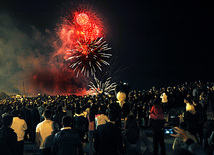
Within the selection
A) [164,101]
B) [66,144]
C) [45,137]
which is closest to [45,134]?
[45,137]

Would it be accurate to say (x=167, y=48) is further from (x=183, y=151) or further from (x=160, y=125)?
(x=183, y=151)

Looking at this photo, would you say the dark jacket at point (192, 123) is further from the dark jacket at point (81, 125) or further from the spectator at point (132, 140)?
the dark jacket at point (81, 125)

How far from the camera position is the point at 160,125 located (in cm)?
778

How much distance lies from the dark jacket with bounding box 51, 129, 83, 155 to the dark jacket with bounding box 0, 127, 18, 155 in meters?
1.05

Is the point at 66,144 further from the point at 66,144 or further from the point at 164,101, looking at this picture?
the point at 164,101

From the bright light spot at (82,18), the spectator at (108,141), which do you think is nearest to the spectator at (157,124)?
the spectator at (108,141)

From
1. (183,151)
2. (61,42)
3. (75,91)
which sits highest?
(61,42)

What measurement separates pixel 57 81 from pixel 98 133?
5816 centimetres

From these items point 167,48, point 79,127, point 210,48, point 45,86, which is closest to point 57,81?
point 45,86

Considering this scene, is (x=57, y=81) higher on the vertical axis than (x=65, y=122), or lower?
higher

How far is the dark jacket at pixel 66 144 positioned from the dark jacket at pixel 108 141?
480mm

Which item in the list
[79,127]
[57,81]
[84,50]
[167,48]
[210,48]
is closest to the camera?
[79,127]

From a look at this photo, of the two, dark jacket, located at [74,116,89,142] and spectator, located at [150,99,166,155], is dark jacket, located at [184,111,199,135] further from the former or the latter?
dark jacket, located at [74,116,89,142]

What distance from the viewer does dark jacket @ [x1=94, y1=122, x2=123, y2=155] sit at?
15.5ft
